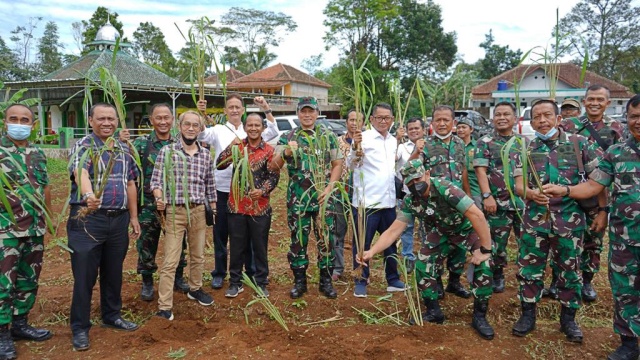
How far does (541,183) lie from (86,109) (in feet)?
10.6

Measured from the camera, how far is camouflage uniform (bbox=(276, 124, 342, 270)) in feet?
12.3

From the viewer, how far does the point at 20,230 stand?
9.95 ft

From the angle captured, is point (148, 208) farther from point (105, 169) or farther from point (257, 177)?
point (257, 177)

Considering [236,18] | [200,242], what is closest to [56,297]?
[200,242]

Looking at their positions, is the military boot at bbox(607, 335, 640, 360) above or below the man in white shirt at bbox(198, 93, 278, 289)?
below

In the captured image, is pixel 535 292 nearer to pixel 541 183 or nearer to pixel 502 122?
pixel 541 183

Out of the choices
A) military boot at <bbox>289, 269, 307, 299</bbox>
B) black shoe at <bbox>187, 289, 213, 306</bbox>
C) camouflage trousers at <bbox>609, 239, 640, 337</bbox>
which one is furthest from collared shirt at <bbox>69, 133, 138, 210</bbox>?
camouflage trousers at <bbox>609, 239, 640, 337</bbox>

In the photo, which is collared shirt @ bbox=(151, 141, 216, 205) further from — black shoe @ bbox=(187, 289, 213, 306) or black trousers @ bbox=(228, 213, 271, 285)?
black shoe @ bbox=(187, 289, 213, 306)

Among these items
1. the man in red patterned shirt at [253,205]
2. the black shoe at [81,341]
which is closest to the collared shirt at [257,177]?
the man in red patterned shirt at [253,205]

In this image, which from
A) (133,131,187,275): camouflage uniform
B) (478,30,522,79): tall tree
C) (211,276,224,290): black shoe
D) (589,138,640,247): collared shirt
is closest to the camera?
(589,138,640,247): collared shirt

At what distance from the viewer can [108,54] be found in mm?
21984

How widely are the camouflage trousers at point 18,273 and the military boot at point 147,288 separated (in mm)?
885

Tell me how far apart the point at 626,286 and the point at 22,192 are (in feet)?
13.0

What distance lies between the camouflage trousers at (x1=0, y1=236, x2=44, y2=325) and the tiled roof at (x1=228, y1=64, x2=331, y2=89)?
100ft
